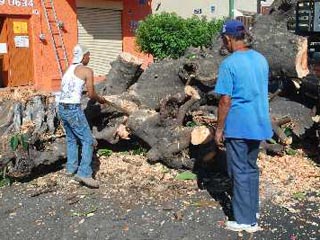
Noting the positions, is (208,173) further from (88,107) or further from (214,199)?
(88,107)

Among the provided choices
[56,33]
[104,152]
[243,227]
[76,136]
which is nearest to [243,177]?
[243,227]

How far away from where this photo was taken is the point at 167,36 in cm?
1523

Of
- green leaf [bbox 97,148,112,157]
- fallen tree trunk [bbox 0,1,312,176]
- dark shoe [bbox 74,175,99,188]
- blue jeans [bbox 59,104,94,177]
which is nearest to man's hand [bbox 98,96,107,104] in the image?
fallen tree trunk [bbox 0,1,312,176]

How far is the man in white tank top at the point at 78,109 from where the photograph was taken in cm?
600

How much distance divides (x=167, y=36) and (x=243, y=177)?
35.8ft

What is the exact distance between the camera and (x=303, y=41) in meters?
7.18

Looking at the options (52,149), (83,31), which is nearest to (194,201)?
(52,149)

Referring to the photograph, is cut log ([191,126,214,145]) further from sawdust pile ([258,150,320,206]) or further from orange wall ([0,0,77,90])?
orange wall ([0,0,77,90])

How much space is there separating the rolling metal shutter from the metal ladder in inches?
38.6

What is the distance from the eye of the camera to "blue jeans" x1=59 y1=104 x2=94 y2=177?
6027mm

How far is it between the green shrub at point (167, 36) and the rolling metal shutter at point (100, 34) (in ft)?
5.62

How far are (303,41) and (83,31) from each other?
10.1 m

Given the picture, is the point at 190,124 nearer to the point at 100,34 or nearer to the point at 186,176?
the point at 186,176

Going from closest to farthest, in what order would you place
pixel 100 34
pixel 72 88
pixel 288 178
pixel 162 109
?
pixel 72 88 < pixel 288 178 < pixel 162 109 < pixel 100 34
